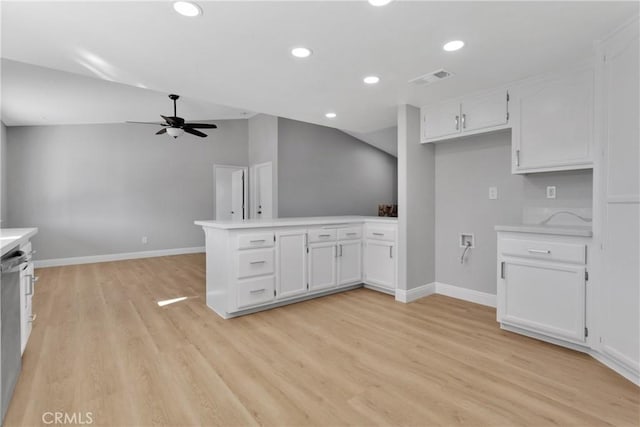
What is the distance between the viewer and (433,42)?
2186 millimetres

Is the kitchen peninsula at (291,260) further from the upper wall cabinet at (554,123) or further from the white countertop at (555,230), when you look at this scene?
the upper wall cabinet at (554,123)

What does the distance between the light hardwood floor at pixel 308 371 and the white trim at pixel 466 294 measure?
154 mm

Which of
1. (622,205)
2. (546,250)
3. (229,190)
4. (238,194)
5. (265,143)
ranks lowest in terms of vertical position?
(546,250)

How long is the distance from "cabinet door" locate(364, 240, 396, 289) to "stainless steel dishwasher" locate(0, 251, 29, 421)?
3.18m

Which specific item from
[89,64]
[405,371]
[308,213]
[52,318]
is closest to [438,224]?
[405,371]

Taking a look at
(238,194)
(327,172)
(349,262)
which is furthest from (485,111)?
(238,194)

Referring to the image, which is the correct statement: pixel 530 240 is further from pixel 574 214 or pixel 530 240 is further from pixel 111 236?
pixel 111 236

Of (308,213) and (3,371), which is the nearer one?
(3,371)

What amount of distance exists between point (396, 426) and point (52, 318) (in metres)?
3.28

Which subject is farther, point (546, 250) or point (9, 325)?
point (546, 250)

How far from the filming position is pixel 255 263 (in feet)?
10.2

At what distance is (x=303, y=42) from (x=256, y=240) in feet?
5.88

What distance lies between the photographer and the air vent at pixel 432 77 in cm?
269

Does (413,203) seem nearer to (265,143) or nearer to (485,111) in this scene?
(485,111)
